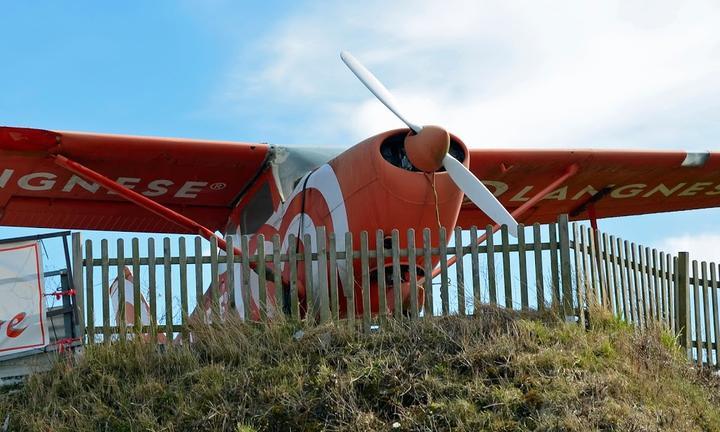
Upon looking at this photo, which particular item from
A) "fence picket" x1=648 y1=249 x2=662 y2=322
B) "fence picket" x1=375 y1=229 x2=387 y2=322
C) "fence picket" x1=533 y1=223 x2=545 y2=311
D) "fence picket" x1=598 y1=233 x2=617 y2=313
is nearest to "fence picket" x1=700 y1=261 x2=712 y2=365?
"fence picket" x1=648 y1=249 x2=662 y2=322

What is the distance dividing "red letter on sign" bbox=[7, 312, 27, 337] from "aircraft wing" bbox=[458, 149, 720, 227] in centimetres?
566

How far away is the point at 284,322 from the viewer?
7629 mm

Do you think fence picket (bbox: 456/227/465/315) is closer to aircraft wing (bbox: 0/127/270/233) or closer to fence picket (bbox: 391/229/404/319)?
fence picket (bbox: 391/229/404/319)

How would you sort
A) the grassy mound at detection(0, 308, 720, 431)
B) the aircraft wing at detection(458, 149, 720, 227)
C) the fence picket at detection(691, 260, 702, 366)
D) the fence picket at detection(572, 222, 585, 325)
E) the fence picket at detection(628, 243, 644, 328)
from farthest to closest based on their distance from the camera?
the aircraft wing at detection(458, 149, 720, 227), the fence picket at detection(691, 260, 702, 366), the fence picket at detection(628, 243, 644, 328), the fence picket at detection(572, 222, 585, 325), the grassy mound at detection(0, 308, 720, 431)

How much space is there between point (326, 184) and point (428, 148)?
1.36m

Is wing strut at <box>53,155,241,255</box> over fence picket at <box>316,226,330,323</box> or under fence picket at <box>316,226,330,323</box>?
over

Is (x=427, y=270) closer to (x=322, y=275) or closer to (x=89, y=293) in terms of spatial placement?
(x=322, y=275)

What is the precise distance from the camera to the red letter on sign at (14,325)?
7902 millimetres

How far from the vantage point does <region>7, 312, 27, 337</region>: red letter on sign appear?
7902 millimetres

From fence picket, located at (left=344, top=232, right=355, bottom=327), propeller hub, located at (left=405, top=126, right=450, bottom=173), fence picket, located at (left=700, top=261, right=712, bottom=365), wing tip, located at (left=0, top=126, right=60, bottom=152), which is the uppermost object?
wing tip, located at (left=0, top=126, right=60, bottom=152)

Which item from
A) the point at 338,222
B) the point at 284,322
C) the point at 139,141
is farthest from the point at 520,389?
the point at 139,141

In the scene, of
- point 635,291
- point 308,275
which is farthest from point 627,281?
point 308,275

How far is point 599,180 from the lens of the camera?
12703 mm

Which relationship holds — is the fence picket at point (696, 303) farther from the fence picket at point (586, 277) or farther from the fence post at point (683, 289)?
the fence picket at point (586, 277)
